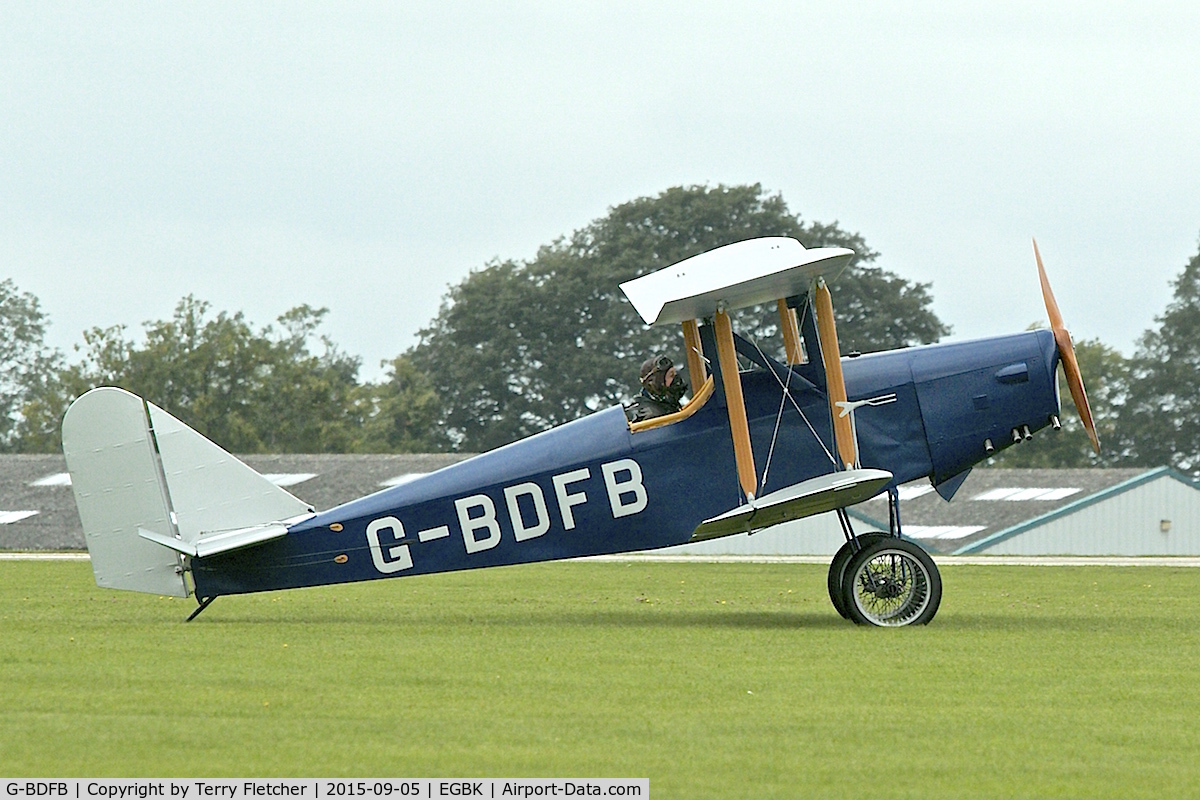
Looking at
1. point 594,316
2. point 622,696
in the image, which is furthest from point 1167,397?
point 622,696

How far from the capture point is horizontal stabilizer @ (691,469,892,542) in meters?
13.2

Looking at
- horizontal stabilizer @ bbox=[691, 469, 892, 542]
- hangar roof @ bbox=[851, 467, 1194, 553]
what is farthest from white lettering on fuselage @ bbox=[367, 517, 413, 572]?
hangar roof @ bbox=[851, 467, 1194, 553]

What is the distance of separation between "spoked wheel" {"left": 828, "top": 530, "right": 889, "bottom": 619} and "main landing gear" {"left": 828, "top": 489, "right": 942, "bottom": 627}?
0.02 metres

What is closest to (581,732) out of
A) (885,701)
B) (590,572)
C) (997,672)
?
(885,701)

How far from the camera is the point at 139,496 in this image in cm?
1368

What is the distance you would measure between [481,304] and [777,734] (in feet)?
239

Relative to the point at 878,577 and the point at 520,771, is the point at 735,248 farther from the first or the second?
the point at 520,771

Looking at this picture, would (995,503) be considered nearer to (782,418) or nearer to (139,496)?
(782,418)

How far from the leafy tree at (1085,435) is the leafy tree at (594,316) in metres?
7.77

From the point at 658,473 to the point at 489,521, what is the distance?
1.51 m

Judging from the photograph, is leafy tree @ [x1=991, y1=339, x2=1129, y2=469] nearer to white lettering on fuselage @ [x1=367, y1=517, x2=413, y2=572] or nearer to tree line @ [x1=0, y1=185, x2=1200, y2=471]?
tree line @ [x1=0, y1=185, x2=1200, y2=471]

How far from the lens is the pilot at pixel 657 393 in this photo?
46.6ft

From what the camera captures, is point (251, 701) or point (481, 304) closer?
point (251, 701)

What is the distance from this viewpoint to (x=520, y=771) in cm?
687
